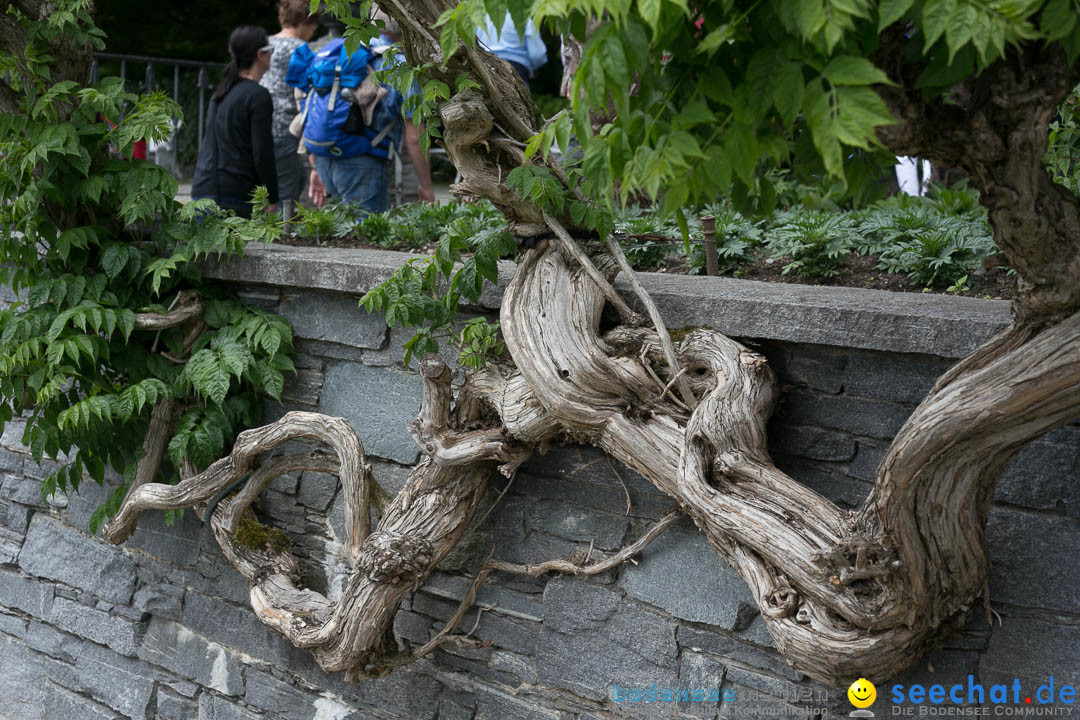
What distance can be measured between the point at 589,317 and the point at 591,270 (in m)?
0.14

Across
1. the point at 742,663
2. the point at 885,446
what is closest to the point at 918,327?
the point at 885,446

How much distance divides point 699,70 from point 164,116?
231 cm

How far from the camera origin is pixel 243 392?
364cm

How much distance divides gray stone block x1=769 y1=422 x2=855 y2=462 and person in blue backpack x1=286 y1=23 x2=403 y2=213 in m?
2.81

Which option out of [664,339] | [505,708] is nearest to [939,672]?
[664,339]

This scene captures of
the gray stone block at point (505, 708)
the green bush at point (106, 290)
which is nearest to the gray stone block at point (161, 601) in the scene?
the green bush at point (106, 290)

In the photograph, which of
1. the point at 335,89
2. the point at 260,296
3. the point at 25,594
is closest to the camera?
the point at 260,296

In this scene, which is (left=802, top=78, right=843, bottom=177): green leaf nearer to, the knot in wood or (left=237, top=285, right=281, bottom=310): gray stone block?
the knot in wood

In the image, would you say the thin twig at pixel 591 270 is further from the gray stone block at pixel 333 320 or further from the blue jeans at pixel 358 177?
the blue jeans at pixel 358 177

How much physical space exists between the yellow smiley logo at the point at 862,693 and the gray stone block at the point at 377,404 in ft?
4.94

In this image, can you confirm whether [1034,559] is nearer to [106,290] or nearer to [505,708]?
[505,708]

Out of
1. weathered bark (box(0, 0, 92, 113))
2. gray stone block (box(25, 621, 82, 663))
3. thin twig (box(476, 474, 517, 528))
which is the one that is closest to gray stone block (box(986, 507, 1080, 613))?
thin twig (box(476, 474, 517, 528))

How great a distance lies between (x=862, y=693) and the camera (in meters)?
2.36

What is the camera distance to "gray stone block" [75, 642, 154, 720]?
3967 millimetres
